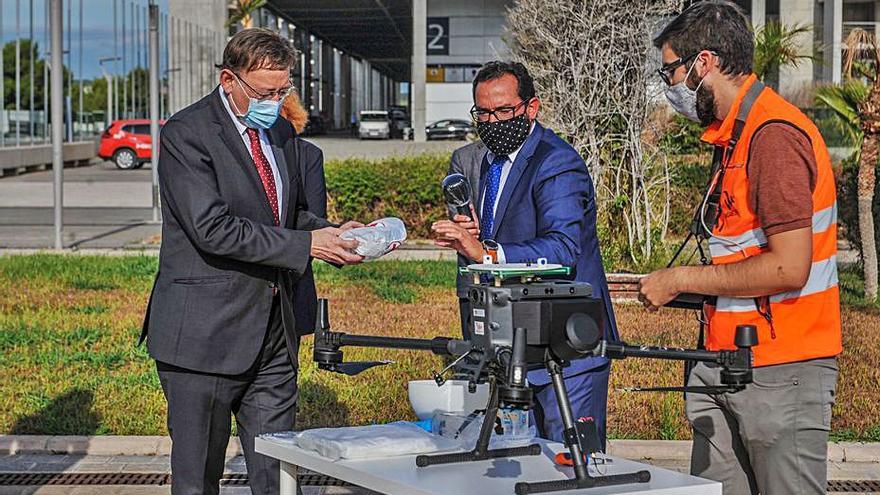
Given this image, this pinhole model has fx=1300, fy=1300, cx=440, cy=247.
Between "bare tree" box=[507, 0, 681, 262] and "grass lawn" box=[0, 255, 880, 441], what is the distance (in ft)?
6.08

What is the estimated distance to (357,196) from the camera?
2003 cm

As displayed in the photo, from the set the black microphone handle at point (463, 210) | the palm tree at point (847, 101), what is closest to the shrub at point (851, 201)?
the palm tree at point (847, 101)

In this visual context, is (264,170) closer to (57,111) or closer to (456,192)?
(456,192)

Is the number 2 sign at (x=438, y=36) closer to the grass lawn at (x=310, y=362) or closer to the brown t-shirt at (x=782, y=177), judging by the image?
the grass lawn at (x=310, y=362)

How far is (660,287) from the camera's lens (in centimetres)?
393

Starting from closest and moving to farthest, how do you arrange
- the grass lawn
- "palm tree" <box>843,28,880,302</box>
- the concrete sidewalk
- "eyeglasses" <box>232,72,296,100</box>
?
"eyeglasses" <box>232,72,296,100</box>, the concrete sidewalk, the grass lawn, "palm tree" <box>843,28,880,302</box>

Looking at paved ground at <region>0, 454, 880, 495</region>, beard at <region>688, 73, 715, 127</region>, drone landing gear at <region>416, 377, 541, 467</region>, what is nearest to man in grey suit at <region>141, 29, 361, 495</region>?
drone landing gear at <region>416, 377, 541, 467</region>

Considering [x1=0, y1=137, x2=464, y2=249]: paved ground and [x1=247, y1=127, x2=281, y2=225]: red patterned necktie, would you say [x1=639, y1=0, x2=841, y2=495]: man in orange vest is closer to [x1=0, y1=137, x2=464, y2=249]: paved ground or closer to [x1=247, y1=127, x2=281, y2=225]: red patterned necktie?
[x1=247, y1=127, x2=281, y2=225]: red patterned necktie

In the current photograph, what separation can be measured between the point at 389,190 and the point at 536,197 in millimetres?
15324

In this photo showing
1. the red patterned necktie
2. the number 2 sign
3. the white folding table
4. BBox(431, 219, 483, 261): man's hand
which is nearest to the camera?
the white folding table

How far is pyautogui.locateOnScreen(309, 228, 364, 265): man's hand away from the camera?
4688mm

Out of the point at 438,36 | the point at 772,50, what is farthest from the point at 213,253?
the point at 438,36

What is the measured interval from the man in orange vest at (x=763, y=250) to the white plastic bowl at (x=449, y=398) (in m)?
0.78

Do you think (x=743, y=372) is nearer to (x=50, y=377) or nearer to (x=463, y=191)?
(x=463, y=191)
